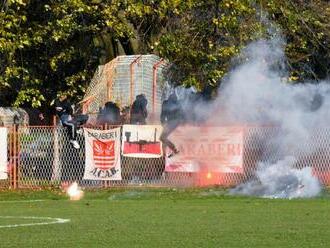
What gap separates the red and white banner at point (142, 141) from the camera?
24.0 meters

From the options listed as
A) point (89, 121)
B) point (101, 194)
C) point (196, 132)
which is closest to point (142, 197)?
point (101, 194)

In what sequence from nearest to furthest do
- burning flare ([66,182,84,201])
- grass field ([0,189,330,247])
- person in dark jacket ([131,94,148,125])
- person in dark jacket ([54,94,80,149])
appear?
grass field ([0,189,330,247]) → burning flare ([66,182,84,201]) → person in dark jacket ([54,94,80,149]) → person in dark jacket ([131,94,148,125])

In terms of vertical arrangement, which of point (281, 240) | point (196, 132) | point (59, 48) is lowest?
point (281, 240)

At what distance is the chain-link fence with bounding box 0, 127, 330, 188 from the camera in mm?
23000

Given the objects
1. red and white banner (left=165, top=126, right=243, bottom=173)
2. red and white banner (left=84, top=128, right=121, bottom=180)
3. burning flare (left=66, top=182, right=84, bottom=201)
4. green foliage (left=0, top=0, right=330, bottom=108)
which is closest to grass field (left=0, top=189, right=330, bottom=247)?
burning flare (left=66, top=182, right=84, bottom=201)

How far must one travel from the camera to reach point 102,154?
24.2 metres

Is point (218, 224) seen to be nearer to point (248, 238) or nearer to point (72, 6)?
point (248, 238)

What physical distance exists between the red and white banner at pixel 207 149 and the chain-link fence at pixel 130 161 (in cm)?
16

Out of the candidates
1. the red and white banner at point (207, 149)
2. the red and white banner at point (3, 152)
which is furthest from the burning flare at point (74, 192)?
the red and white banner at point (207, 149)

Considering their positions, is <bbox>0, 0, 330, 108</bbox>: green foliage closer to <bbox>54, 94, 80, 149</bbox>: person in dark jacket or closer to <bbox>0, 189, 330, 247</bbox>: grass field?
<bbox>54, 94, 80, 149</bbox>: person in dark jacket

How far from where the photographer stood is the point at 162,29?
95.1ft

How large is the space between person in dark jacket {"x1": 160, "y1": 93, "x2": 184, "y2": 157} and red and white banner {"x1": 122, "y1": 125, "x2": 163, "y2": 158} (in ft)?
0.52

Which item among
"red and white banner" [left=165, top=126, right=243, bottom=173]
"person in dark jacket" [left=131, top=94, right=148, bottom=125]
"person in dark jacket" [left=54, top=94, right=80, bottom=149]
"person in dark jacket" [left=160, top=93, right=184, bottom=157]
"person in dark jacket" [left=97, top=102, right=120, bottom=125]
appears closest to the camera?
"red and white banner" [left=165, top=126, right=243, bottom=173]

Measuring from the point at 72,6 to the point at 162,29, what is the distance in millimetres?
3337
